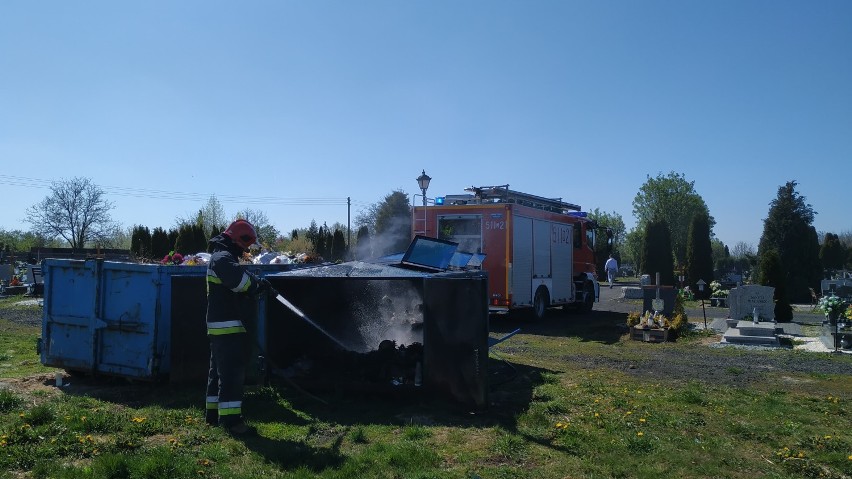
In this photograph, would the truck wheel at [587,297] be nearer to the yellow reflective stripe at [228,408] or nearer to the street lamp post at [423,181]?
the street lamp post at [423,181]

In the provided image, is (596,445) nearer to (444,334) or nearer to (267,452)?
(444,334)

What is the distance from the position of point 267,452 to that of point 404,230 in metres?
21.9

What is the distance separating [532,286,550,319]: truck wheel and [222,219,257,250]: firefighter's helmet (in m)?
10.7

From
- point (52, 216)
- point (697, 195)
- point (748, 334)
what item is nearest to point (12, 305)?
point (748, 334)

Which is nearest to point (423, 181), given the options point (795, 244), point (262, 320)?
point (262, 320)

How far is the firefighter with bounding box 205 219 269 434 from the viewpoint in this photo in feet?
17.7

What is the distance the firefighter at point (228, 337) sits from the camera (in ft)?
17.7

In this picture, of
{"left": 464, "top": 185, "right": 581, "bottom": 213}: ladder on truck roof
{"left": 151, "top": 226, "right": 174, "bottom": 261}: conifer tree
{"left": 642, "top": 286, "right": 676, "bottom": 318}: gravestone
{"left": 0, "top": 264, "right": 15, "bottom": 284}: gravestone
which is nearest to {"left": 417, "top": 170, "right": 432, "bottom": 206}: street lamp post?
{"left": 464, "top": 185, "right": 581, "bottom": 213}: ladder on truck roof

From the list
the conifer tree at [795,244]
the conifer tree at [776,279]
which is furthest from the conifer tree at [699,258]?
the conifer tree at [776,279]

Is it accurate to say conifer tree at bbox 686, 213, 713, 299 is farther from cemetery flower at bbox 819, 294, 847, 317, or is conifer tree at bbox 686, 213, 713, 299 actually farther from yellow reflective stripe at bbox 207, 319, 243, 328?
yellow reflective stripe at bbox 207, 319, 243, 328

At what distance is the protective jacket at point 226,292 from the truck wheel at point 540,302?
10.9 m

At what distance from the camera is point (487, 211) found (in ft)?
47.2

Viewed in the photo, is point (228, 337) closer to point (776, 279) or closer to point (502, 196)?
point (502, 196)

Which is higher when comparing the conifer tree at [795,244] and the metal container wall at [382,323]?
the conifer tree at [795,244]
